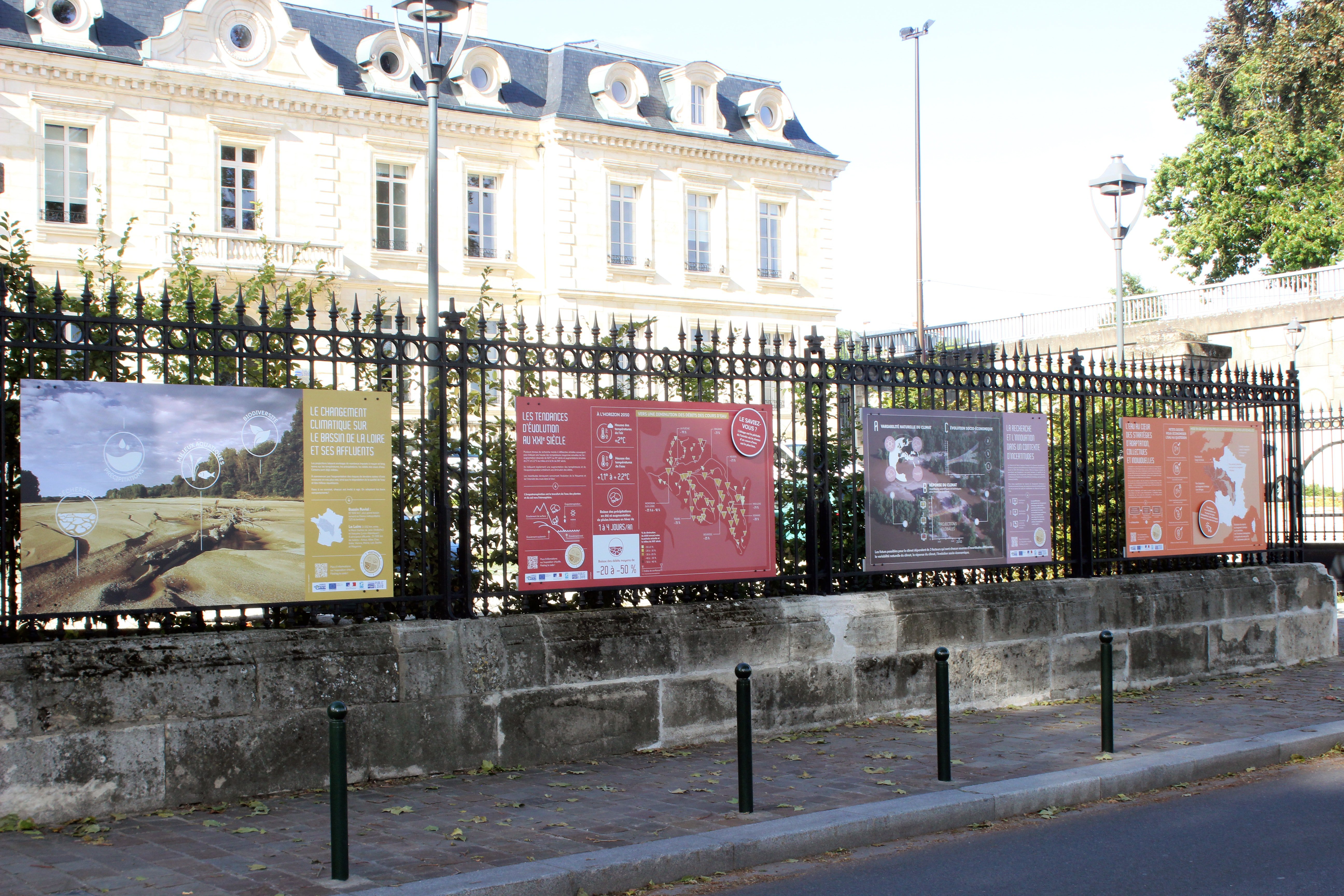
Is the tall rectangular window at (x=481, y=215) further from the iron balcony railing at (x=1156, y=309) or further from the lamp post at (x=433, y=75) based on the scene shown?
the lamp post at (x=433, y=75)

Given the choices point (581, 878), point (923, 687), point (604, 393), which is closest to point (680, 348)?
point (604, 393)

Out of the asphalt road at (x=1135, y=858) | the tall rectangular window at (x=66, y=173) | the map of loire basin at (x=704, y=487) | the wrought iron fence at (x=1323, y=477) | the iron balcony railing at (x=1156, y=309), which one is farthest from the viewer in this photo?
the iron balcony railing at (x=1156, y=309)

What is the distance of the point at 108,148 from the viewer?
27594 mm

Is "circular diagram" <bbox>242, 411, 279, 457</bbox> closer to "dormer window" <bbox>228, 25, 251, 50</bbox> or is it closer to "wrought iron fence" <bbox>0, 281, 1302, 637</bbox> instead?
"wrought iron fence" <bbox>0, 281, 1302, 637</bbox>

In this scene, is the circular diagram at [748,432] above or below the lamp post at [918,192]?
below

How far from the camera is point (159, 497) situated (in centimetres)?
642

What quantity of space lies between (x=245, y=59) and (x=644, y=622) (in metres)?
25.8

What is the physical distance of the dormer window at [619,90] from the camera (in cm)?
3425

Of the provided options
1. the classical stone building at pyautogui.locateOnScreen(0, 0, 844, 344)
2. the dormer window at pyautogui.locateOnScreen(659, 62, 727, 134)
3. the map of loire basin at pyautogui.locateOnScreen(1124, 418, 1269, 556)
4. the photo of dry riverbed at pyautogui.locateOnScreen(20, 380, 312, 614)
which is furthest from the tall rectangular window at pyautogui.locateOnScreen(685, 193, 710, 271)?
the photo of dry riverbed at pyautogui.locateOnScreen(20, 380, 312, 614)

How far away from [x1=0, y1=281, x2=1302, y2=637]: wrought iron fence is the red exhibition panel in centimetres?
16

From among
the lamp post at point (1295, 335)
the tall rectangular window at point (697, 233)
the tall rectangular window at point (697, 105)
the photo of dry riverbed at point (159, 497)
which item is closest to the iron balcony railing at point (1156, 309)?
the lamp post at point (1295, 335)

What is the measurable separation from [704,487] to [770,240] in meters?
29.6

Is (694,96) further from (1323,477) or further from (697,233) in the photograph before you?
(1323,477)

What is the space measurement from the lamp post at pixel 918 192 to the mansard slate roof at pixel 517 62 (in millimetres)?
2999
